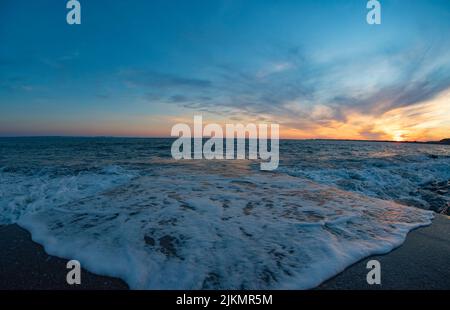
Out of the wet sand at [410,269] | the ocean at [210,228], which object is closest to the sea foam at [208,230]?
the ocean at [210,228]

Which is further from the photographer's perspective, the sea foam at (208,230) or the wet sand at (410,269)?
the sea foam at (208,230)

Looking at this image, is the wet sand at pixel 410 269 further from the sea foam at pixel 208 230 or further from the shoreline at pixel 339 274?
the sea foam at pixel 208 230

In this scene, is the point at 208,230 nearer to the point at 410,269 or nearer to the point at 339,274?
the point at 339,274

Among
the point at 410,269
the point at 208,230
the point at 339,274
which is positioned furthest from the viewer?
the point at 208,230

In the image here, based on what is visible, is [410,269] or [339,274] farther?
[410,269]

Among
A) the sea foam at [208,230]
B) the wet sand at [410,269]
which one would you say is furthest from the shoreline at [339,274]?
the sea foam at [208,230]

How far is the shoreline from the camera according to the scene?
2775 mm

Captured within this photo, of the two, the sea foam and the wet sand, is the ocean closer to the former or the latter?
the sea foam

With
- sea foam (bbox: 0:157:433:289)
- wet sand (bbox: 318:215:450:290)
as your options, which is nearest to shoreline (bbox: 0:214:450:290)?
wet sand (bbox: 318:215:450:290)

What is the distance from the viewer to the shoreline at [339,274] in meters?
2.78

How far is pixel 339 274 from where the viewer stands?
3008 millimetres

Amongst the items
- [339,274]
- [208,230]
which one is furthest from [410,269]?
[208,230]

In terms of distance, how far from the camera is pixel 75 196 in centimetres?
665

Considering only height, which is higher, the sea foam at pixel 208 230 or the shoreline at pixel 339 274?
the sea foam at pixel 208 230
